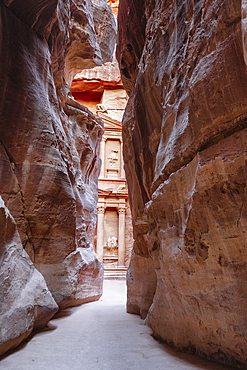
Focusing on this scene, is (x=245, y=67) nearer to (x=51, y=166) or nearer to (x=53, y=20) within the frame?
(x=51, y=166)

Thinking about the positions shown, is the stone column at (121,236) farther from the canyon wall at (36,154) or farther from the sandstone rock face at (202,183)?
the sandstone rock face at (202,183)

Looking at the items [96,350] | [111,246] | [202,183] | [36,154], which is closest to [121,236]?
[111,246]

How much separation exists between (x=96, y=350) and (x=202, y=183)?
3.10 metres

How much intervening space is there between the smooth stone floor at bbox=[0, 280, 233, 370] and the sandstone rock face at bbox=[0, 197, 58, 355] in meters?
0.30

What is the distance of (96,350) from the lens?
425 centimetres

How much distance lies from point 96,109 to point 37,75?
1819 cm

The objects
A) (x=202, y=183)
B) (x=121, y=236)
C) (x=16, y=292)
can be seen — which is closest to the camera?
(x=202, y=183)

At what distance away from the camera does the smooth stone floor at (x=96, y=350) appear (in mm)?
3520

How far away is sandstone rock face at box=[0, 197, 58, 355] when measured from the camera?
3.97 meters

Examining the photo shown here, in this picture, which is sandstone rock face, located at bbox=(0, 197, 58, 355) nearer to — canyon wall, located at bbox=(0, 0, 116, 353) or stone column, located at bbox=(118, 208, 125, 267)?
canyon wall, located at bbox=(0, 0, 116, 353)

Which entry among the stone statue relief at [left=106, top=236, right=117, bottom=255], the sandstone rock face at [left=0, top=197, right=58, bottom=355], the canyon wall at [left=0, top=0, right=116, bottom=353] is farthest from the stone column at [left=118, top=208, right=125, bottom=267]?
the sandstone rock face at [left=0, top=197, right=58, bottom=355]

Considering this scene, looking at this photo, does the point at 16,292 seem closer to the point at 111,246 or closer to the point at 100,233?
the point at 100,233

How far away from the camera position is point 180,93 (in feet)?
14.4

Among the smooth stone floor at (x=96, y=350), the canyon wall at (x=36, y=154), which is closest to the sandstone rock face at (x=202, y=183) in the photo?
the smooth stone floor at (x=96, y=350)
